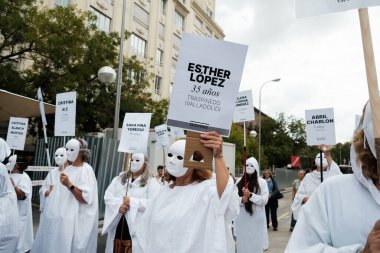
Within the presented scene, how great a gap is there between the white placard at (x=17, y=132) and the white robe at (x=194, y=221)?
226 inches

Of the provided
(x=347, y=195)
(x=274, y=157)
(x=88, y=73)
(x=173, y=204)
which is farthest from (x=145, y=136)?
(x=274, y=157)

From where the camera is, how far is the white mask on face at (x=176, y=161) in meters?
3.43

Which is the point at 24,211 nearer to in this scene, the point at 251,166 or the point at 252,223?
the point at 252,223

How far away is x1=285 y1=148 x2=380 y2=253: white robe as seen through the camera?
1.65m

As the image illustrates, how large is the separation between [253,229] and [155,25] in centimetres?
3042

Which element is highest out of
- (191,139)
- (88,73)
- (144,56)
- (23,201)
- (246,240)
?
(144,56)

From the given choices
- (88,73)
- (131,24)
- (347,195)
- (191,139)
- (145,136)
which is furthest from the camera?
(131,24)

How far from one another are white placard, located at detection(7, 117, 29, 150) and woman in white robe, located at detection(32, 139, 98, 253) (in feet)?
9.30

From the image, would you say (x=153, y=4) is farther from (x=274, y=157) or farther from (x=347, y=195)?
(x=347, y=195)

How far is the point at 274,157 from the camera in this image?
183 feet

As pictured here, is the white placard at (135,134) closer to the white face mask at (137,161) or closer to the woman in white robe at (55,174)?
the white face mask at (137,161)

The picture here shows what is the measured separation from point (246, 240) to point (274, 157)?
164 feet

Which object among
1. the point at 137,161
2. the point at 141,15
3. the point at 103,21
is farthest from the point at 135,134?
the point at 141,15

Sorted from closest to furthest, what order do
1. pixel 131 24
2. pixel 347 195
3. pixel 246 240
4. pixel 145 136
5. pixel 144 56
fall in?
pixel 347 195, pixel 145 136, pixel 246 240, pixel 131 24, pixel 144 56
